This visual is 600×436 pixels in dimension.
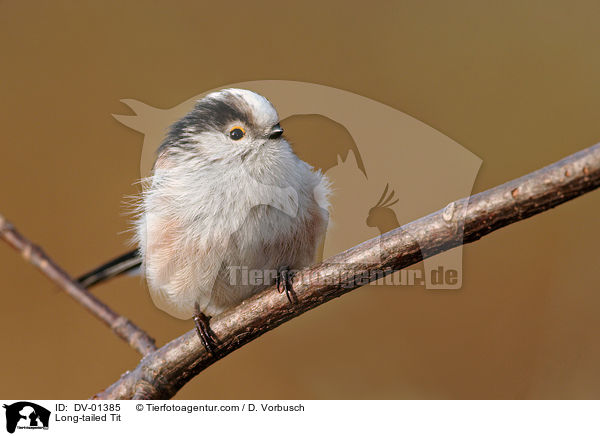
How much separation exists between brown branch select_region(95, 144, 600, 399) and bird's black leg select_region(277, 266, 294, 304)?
0.06ft

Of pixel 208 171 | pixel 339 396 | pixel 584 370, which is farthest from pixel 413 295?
pixel 208 171

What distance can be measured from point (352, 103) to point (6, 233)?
3.74 ft

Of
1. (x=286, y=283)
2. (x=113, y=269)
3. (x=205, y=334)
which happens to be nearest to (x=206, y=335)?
(x=205, y=334)

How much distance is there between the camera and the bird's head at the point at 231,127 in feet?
5.02

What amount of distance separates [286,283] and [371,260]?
0.28 meters

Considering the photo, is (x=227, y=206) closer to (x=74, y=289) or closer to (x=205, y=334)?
(x=205, y=334)

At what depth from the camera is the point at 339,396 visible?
2010 mm

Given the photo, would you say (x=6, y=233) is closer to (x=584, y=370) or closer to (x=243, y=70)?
(x=243, y=70)

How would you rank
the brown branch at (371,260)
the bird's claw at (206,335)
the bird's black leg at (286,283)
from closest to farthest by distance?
the brown branch at (371,260) → the bird's black leg at (286,283) → the bird's claw at (206,335)

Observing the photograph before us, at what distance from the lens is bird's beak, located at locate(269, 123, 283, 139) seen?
1.53 meters
